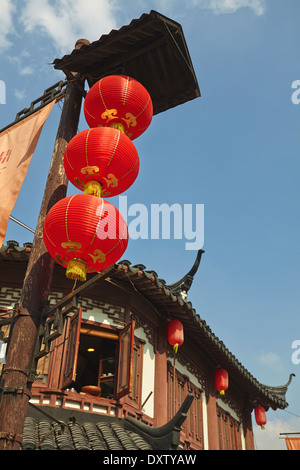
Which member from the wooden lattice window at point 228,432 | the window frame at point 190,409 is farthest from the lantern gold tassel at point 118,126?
the wooden lattice window at point 228,432

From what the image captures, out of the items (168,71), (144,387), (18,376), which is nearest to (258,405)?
(144,387)

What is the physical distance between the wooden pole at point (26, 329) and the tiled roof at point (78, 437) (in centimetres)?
282

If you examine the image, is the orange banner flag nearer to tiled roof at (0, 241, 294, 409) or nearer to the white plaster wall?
tiled roof at (0, 241, 294, 409)

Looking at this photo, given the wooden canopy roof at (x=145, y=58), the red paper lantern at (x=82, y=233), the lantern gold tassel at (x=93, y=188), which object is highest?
the wooden canopy roof at (x=145, y=58)

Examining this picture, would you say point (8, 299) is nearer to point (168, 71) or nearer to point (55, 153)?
point (55, 153)

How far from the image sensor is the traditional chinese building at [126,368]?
316 inches

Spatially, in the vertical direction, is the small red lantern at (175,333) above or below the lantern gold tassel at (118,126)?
below

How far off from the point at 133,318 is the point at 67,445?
152 inches

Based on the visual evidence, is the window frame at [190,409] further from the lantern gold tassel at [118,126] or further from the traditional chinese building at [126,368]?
the lantern gold tassel at [118,126]

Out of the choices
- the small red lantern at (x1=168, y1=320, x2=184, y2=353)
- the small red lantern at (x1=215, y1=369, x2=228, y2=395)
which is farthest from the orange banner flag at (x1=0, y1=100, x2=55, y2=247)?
the small red lantern at (x1=215, y1=369, x2=228, y2=395)

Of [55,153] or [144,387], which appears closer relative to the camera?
[55,153]

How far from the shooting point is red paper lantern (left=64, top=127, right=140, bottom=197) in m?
5.97

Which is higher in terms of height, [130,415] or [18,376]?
[130,415]
